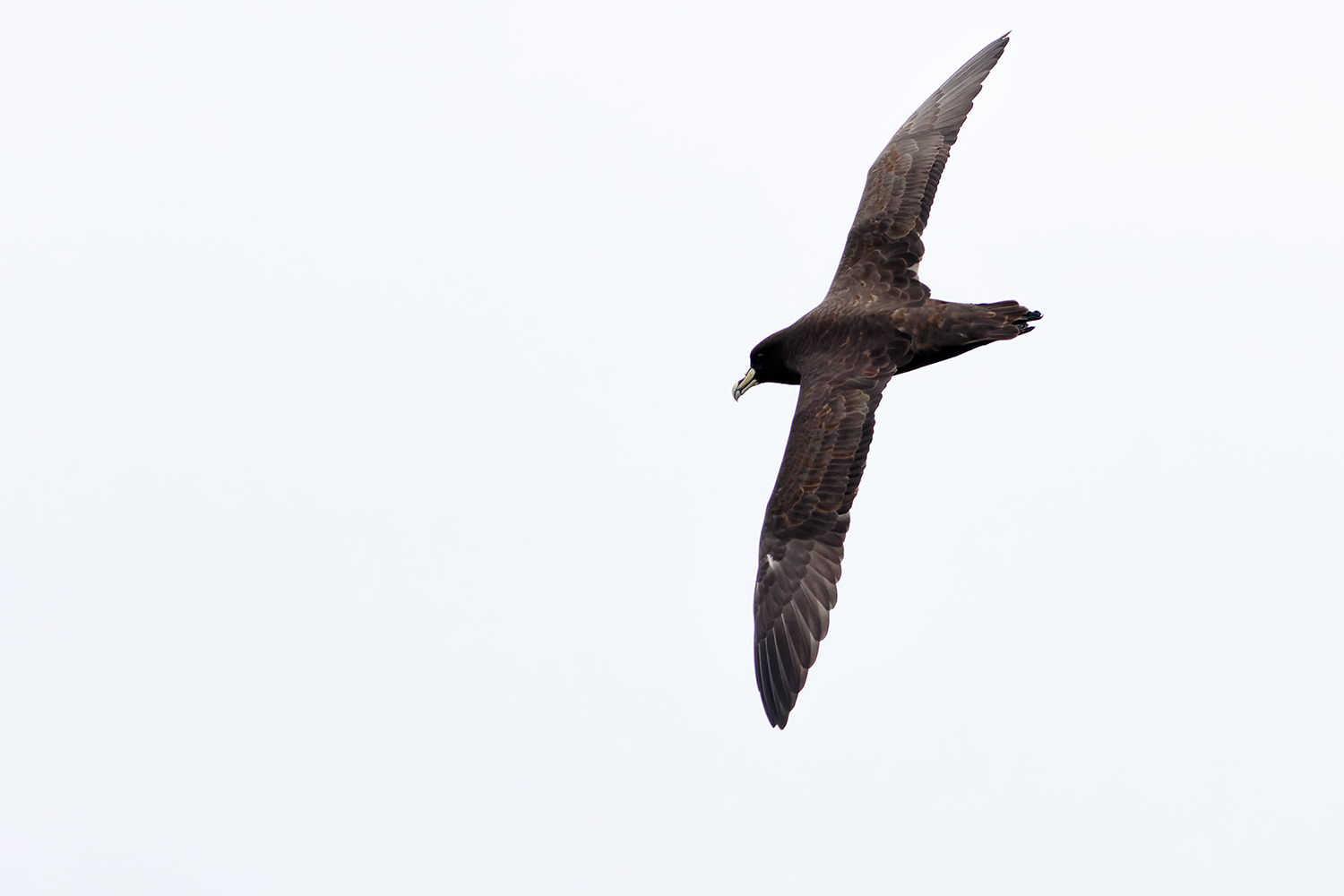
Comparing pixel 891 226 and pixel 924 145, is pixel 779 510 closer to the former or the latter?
pixel 891 226

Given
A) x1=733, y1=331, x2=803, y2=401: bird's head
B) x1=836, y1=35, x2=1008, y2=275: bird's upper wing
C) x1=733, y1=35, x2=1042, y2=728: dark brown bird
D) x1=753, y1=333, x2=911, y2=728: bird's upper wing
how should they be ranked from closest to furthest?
1. x1=753, y1=333, x2=911, y2=728: bird's upper wing
2. x1=733, y1=35, x2=1042, y2=728: dark brown bird
3. x1=733, y1=331, x2=803, y2=401: bird's head
4. x1=836, y1=35, x2=1008, y2=275: bird's upper wing

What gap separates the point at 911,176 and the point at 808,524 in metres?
5.00

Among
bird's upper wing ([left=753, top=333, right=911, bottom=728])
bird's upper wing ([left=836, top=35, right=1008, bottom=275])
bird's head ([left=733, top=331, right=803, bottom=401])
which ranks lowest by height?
bird's upper wing ([left=753, top=333, right=911, bottom=728])

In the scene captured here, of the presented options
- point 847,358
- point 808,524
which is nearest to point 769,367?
point 847,358

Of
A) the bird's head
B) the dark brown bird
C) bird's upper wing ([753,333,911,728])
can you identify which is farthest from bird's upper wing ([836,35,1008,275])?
bird's upper wing ([753,333,911,728])

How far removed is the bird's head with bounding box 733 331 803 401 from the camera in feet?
60.5

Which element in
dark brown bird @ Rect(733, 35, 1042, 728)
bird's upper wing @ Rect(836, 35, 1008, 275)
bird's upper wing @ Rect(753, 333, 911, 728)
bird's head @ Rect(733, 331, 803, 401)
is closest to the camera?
bird's upper wing @ Rect(753, 333, 911, 728)

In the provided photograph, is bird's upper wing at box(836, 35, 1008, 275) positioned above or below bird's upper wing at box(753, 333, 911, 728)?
above

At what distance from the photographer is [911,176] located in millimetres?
19109

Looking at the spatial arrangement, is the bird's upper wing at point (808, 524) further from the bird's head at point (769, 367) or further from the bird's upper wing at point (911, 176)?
the bird's upper wing at point (911, 176)

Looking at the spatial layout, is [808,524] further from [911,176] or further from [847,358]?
[911,176]

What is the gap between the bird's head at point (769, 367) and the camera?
1845 centimetres

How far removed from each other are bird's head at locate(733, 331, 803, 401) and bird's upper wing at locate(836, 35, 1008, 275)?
114 centimetres

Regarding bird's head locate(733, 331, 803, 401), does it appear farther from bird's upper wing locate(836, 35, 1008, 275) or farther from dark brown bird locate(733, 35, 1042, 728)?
bird's upper wing locate(836, 35, 1008, 275)
